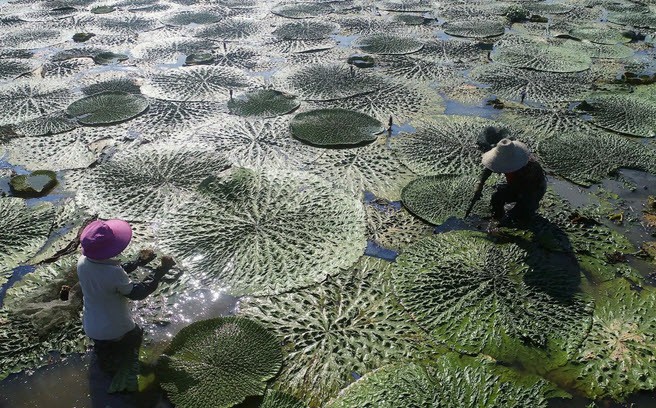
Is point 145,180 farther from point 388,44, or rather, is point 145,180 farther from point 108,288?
point 388,44

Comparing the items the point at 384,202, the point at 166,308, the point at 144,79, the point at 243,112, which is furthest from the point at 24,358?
the point at 144,79

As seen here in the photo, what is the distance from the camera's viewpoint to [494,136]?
4090 millimetres

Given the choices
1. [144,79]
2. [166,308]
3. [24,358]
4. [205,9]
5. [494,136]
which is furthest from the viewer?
[205,9]

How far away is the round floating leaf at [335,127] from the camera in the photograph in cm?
503

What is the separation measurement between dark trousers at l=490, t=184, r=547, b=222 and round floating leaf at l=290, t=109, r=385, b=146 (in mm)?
1721

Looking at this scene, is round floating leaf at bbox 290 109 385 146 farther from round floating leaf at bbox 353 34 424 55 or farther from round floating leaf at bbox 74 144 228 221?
round floating leaf at bbox 353 34 424 55

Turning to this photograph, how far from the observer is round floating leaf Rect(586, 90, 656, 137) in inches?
208

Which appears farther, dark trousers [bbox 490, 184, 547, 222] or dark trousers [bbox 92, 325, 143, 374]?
dark trousers [bbox 490, 184, 547, 222]

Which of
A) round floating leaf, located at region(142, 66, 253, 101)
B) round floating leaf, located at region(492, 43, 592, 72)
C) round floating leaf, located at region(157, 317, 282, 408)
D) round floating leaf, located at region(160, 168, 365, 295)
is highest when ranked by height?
round floating leaf, located at region(492, 43, 592, 72)

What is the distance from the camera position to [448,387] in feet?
8.54

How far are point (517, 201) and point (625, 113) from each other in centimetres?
289

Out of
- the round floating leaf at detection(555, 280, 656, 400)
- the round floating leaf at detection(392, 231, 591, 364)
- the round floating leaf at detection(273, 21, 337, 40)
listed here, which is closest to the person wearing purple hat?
the round floating leaf at detection(392, 231, 591, 364)

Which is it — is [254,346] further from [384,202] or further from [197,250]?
[384,202]

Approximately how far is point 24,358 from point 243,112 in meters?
3.61
